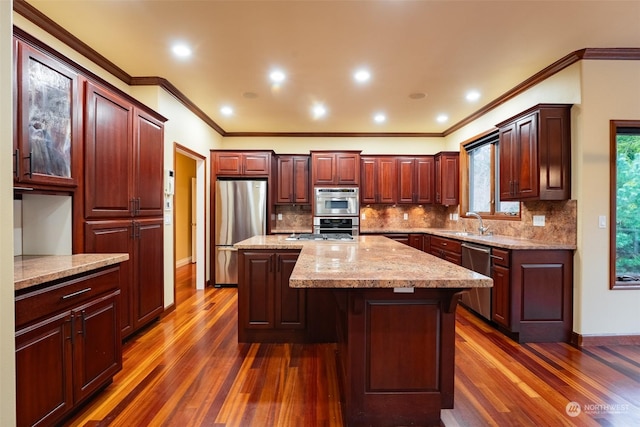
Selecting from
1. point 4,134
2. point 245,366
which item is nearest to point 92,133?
point 4,134

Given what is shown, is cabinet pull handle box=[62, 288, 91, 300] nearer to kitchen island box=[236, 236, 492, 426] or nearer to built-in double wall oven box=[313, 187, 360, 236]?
kitchen island box=[236, 236, 492, 426]

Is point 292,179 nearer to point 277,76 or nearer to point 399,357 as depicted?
point 277,76

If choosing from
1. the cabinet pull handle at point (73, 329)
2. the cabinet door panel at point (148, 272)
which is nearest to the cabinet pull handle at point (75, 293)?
the cabinet pull handle at point (73, 329)

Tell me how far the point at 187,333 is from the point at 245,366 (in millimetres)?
987

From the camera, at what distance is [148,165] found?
9.83ft

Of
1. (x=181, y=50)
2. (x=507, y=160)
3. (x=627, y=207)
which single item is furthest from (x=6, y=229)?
(x=627, y=207)

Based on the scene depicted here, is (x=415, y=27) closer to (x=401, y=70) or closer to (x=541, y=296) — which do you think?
(x=401, y=70)

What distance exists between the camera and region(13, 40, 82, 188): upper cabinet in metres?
1.74

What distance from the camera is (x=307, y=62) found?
2980 mm

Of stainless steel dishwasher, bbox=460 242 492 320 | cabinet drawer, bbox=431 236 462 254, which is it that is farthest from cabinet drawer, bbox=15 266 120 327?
cabinet drawer, bbox=431 236 462 254

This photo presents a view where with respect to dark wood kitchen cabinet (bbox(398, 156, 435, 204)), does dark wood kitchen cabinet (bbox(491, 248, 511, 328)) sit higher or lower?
lower

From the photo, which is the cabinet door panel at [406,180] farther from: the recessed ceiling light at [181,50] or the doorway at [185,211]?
the doorway at [185,211]

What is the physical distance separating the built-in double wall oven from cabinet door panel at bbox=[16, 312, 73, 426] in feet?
12.4

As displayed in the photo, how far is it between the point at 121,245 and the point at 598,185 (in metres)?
4.40
